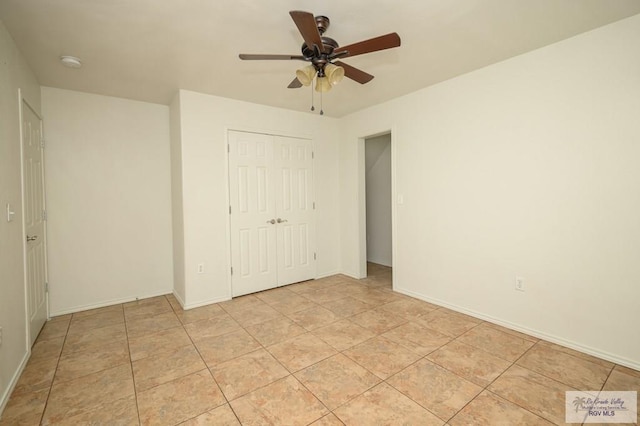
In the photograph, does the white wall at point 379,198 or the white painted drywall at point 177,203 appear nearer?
the white painted drywall at point 177,203

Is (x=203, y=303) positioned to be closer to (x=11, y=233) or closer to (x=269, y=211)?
(x=269, y=211)

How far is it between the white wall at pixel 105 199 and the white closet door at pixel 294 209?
1465 millimetres

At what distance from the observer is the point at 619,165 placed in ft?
6.99

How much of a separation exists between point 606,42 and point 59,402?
4515 mm

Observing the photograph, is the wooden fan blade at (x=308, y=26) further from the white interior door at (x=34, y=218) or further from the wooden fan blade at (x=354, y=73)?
the white interior door at (x=34, y=218)

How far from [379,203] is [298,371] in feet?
12.3

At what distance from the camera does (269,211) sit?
397cm

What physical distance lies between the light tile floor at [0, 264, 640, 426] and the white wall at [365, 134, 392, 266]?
2226mm

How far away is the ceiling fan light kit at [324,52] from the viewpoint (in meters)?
1.70

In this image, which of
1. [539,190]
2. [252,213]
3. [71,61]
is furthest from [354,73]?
[71,61]

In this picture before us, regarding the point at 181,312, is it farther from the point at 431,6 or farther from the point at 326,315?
the point at 431,6

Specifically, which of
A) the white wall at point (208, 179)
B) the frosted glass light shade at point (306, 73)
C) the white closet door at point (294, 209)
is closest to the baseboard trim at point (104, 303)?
the white wall at point (208, 179)

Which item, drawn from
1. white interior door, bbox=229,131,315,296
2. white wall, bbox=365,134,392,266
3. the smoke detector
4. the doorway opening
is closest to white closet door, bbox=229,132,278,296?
white interior door, bbox=229,131,315,296

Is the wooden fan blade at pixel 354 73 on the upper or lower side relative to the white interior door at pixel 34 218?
upper
